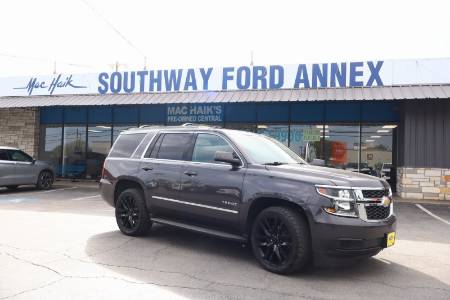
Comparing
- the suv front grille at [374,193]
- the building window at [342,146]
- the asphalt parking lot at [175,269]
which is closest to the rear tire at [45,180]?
the asphalt parking lot at [175,269]

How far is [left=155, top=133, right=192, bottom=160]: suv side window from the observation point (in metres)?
6.50

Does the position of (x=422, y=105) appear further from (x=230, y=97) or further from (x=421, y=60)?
(x=230, y=97)

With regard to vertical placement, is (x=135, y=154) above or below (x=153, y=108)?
below

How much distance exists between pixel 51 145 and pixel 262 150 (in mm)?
15670

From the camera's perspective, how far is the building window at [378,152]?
49.4 feet

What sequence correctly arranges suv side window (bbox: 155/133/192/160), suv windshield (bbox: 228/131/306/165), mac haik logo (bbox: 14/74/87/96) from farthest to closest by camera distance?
mac haik logo (bbox: 14/74/87/96)
suv side window (bbox: 155/133/192/160)
suv windshield (bbox: 228/131/306/165)

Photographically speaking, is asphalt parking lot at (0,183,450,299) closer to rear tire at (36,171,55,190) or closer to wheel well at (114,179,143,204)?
wheel well at (114,179,143,204)

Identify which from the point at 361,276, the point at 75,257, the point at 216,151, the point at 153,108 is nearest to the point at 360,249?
the point at 361,276

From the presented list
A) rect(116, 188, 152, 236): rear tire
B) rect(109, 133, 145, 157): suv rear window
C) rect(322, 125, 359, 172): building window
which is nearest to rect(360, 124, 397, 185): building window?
rect(322, 125, 359, 172): building window

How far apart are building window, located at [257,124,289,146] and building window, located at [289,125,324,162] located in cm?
19

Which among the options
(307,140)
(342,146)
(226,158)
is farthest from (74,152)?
(226,158)

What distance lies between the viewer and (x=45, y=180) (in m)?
15.0

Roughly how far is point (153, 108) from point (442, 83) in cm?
1088

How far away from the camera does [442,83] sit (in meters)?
13.5
